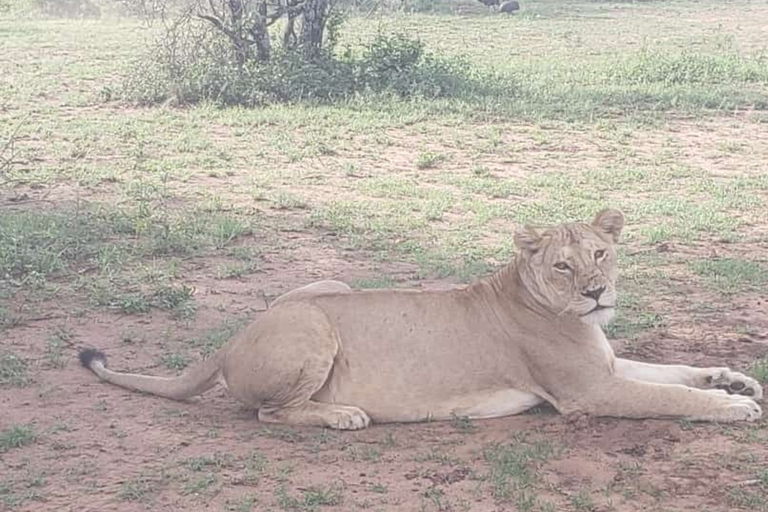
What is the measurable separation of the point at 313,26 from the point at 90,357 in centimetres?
874

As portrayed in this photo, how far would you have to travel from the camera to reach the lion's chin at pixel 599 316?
4875 mm

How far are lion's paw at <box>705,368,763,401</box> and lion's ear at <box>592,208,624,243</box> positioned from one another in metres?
0.69

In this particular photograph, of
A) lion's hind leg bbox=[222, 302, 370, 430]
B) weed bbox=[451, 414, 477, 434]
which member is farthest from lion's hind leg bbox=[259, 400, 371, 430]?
weed bbox=[451, 414, 477, 434]

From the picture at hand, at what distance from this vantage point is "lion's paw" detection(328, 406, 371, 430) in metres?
4.93

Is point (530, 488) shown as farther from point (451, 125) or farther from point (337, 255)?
point (451, 125)

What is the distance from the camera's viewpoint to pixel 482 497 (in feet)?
14.0

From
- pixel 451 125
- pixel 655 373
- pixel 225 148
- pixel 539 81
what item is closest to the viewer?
pixel 655 373

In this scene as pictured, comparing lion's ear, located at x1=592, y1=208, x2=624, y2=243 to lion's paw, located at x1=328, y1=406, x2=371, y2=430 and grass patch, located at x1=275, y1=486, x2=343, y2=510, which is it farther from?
grass patch, located at x1=275, y1=486, x2=343, y2=510

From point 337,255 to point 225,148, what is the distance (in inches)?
134

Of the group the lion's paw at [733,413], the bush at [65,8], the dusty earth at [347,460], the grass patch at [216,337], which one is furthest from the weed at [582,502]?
the bush at [65,8]

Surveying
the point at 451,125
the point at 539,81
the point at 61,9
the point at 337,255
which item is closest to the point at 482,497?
the point at 337,255

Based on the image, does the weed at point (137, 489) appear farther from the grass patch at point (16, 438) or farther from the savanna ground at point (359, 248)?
the grass patch at point (16, 438)

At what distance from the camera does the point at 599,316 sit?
4.88 metres

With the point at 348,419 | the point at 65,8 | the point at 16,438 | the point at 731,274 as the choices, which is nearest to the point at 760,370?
the point at 348,419
